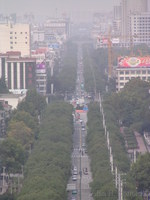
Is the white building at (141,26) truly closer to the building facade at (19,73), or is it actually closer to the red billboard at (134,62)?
the red billboard at (134,62)

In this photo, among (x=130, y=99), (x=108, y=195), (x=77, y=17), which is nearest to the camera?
(x=108, y=195)

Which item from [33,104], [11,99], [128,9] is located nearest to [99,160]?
[33,104]

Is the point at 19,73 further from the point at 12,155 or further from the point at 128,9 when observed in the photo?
the point at 128,9

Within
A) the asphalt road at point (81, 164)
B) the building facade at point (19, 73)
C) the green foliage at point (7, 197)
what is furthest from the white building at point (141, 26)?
the green foliage at point (7, 197)

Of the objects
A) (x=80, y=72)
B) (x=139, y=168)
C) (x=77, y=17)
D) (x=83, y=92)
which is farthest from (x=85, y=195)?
(x=77, y=17)

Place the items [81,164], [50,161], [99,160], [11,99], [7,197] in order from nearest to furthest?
[7,197] < [50,161] < [99,160] < [81,164] < [11,99]

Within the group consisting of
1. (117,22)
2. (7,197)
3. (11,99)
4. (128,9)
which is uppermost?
(128,9)

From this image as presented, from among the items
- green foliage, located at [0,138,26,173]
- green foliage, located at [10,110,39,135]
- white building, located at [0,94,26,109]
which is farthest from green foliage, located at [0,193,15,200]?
white building, located at [0,94,26,109]

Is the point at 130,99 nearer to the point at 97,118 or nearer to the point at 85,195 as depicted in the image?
the point at 97,118
